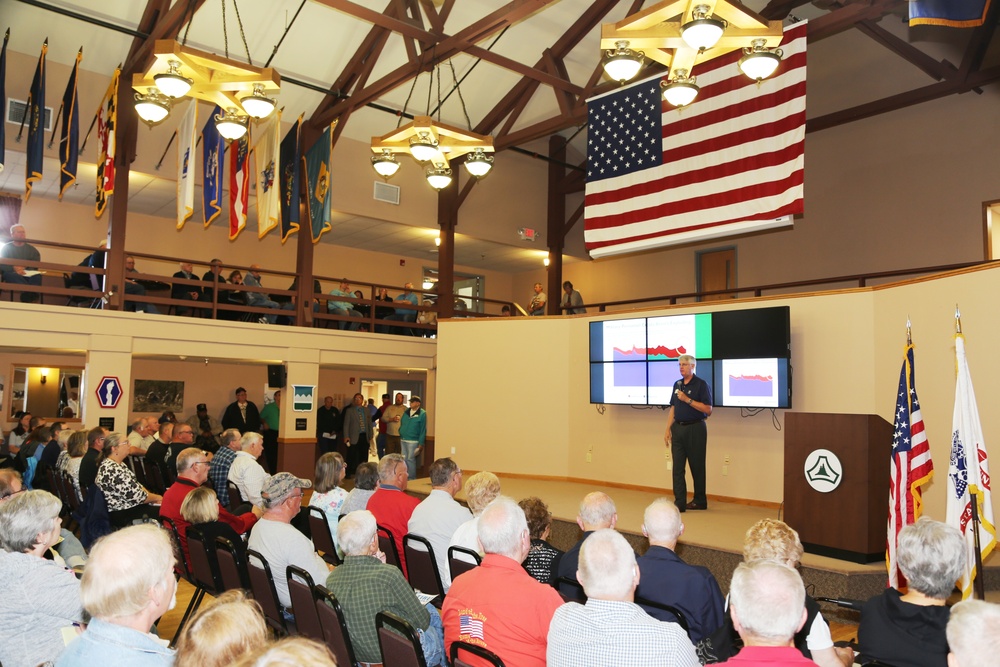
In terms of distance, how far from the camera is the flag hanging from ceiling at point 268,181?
33.2ft

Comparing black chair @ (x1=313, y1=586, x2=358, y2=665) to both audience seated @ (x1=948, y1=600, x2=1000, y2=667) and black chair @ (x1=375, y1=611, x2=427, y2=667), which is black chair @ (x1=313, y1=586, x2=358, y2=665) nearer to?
black chair @ (x1=375, y1=611, x2=427, y2=667)

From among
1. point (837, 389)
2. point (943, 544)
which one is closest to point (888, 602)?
point (943, 544)

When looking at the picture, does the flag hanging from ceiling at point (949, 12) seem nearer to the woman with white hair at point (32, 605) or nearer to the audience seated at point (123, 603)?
the audience seated at point (123, 603)

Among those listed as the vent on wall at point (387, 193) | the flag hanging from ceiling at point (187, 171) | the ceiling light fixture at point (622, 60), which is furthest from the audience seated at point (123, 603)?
the vent on wall at point (387, 193)

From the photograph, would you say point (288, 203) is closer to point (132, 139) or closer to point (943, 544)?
point (132, 139)

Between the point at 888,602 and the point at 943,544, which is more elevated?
the point at 943,544

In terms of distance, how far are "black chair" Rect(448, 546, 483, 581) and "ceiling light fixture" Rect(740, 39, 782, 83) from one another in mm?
4763

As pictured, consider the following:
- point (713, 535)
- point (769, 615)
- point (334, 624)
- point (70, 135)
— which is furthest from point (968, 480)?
point (70, 135)

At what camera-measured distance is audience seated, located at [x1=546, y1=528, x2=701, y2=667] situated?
2266 mm

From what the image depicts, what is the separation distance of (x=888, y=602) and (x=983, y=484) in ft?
8.08

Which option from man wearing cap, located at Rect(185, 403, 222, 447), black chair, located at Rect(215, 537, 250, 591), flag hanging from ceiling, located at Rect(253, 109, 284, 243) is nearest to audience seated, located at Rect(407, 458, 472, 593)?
black chair, located at Rect(215, 537, 250, 591)

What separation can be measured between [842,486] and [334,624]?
169 inches

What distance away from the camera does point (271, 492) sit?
13.9 ft

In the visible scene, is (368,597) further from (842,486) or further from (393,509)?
(842,486)
